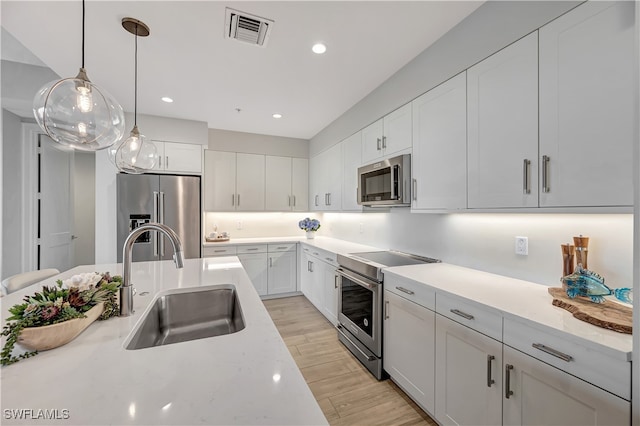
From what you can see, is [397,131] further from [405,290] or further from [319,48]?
[405,290]

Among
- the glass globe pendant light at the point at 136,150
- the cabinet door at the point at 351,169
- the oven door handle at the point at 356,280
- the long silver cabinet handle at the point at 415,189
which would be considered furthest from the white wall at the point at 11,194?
the long silver cabinet handle at the point at 415,189

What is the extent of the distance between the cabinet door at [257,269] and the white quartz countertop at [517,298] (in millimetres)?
2448

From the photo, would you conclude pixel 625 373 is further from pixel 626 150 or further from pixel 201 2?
pixel 201 2

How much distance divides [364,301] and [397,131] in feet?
5.22

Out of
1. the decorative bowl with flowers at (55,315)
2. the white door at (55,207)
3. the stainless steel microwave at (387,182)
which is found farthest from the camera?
the white door at (55,207)

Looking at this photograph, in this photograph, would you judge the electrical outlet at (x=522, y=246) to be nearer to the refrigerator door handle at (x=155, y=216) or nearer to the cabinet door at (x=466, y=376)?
the cabinet door at (x=466, y=376)

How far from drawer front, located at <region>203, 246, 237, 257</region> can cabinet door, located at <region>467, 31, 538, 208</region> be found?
10.6 ft

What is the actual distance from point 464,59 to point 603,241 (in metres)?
1.36

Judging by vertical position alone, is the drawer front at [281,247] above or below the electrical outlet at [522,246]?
below

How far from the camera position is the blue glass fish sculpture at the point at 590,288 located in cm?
120

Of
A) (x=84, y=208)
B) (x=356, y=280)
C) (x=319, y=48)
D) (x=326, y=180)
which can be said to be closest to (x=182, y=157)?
(x=326, y=180)

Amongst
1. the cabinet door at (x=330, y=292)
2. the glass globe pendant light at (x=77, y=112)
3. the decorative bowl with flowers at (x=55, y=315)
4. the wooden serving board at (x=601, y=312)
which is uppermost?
the glass globe pendant light at (x=77, y=112)

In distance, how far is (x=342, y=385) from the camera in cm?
209

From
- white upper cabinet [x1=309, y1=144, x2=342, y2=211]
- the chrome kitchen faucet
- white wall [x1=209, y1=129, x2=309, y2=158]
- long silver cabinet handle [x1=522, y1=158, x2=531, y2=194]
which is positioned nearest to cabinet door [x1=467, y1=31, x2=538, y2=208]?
long silver cabinet handle [x1=522, y1=158, x2=531, y2=194]
